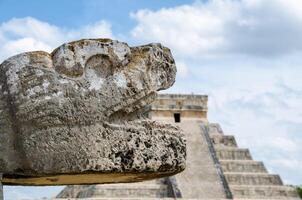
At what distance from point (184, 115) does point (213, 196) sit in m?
11.0

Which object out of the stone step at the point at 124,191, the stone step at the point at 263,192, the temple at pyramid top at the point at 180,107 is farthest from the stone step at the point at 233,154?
the temple at pyramid top at the point at 180,107

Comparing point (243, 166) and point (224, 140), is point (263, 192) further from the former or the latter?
point (224, 140)

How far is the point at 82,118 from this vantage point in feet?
13.5

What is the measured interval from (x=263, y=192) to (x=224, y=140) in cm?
710

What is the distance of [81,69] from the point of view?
420 centimetres

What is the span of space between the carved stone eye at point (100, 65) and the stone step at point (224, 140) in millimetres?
32047

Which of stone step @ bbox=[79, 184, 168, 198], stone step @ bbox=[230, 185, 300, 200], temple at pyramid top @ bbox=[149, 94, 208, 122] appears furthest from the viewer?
temple at pyramid top @ bbox=[149, 94, 208, 122]

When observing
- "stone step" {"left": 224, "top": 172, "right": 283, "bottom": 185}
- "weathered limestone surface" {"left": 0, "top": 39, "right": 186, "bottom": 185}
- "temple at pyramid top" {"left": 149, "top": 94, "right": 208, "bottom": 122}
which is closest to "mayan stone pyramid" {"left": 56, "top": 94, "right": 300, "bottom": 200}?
"stone step" {"left": 224, "top": 172, "right": 283, "bottom": 185}

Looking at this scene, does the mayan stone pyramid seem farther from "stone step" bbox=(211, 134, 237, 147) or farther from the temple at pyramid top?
the temple at pyramid top

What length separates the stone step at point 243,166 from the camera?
32.7m

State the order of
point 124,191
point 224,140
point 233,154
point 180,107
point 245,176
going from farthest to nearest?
point 180,107 → point 224,140 → point 233,154 → point 245,176 → point 124,191

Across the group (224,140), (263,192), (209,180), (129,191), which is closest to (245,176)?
(209,180)

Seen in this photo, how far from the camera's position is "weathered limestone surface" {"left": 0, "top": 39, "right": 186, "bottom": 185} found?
4090 mm

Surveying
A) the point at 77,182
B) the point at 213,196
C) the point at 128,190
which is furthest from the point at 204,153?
the point at 77,182
